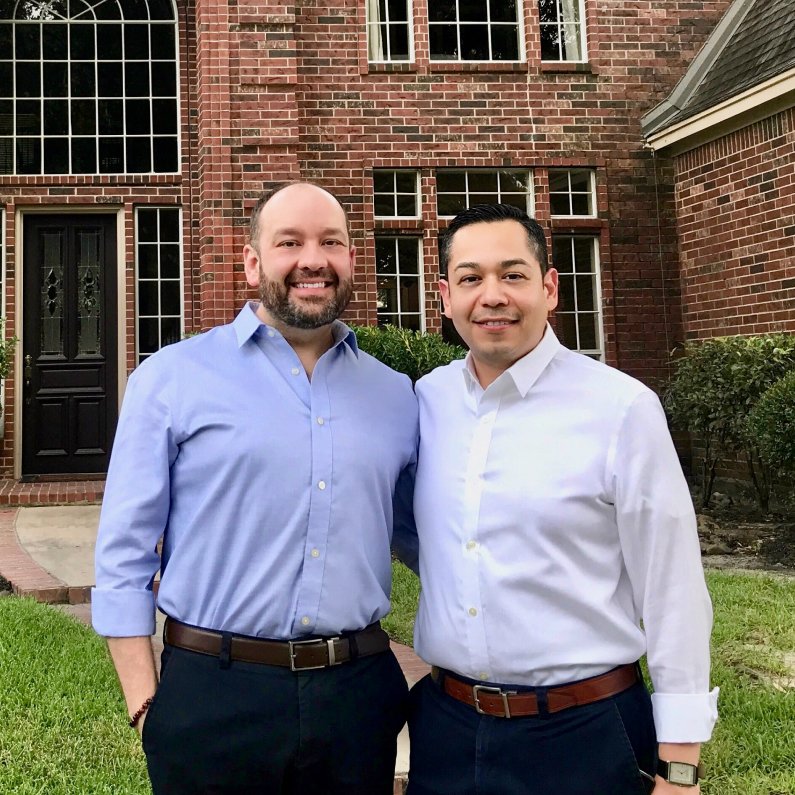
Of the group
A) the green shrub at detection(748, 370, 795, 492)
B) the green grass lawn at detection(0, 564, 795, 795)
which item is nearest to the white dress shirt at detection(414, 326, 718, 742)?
the green grass lawn at detection(0, 564, 795, 795)

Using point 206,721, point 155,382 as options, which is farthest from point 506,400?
point 206,721

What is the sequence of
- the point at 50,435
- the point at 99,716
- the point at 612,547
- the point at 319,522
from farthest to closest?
the point at 50,435 < the point at 99,716 < the point at 319,522 < the point at 612,547

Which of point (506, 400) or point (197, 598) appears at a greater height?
point (506, 400)

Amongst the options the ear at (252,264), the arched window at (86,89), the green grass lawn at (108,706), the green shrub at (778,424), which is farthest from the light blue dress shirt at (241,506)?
the arched window at (86,89)

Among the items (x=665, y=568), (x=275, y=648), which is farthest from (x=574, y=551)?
(x=275, y=648)

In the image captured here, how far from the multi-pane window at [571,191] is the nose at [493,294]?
333 inches

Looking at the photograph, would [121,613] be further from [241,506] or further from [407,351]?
[407,351]

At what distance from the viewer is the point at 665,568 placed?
180 cm

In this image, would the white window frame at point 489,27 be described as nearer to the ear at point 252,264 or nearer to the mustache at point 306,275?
the ear at point 252,264

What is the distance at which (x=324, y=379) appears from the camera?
215 centimetres

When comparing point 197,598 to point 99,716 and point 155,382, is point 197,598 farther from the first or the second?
point 99,716

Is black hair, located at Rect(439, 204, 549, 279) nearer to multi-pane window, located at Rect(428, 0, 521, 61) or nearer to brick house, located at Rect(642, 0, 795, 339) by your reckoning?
brick house, located at Rect(642, 0, 795, 339)

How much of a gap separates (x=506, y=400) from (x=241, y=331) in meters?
0.68

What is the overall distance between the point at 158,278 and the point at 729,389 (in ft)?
19.7
